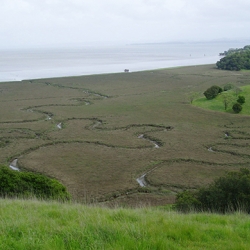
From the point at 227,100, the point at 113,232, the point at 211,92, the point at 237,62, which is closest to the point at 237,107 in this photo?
the point at 227,100

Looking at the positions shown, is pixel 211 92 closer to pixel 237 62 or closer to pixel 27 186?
pixel 27 186

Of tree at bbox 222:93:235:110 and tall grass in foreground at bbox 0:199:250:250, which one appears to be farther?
tree at bbox 222:93:235:110

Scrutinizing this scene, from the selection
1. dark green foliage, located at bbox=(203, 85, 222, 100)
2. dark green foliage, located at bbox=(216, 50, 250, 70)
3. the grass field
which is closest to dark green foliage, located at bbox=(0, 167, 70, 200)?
the grass field

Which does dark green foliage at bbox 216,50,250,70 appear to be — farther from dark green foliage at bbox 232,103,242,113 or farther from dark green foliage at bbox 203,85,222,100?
dark green foliage at bbox 232,103,242,113

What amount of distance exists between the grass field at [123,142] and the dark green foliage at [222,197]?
3.52m

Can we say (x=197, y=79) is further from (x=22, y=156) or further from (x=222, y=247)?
(x=222, y=247)

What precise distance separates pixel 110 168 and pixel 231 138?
1484 cm

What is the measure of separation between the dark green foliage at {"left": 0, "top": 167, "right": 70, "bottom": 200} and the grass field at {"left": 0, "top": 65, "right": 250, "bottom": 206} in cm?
331

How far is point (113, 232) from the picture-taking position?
693 cm

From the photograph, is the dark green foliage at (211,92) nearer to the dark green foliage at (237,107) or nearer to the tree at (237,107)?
the tree at (237,107)

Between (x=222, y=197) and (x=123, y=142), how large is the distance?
19.7 metres

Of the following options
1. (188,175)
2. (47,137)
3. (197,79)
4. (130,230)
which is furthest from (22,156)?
(197,79)

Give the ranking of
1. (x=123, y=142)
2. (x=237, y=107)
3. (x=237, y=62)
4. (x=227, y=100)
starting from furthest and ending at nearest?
(x=237, y=62)
(x=227, y=100)
(x=237, y=107)
(x=123, y=142)

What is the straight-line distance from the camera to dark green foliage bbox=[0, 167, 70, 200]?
56.0 ft
